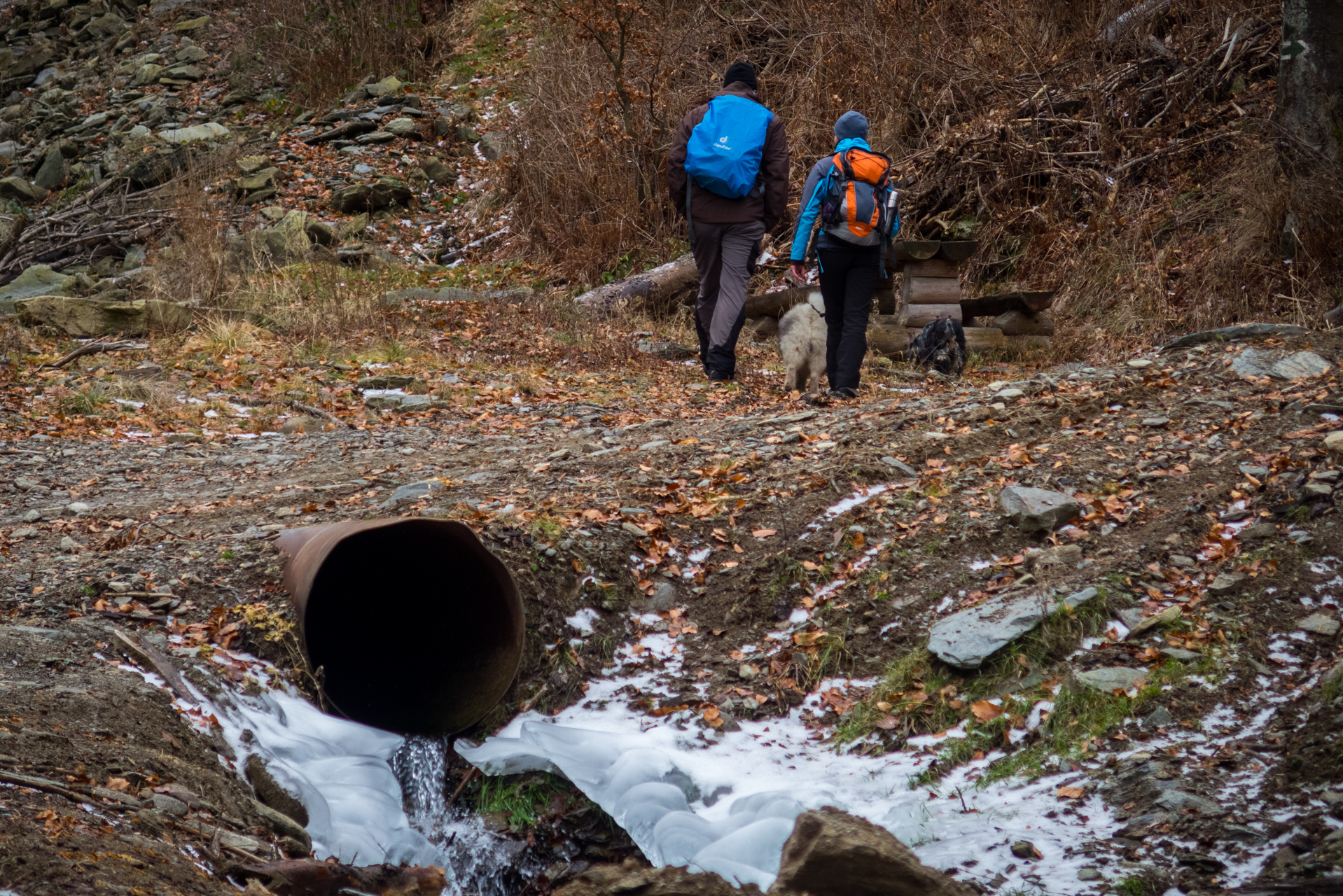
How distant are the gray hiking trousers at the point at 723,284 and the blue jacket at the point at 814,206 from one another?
832 mm

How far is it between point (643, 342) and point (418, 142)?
8.68m

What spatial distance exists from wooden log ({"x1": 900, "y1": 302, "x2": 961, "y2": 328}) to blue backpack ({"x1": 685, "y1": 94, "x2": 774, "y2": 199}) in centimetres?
262

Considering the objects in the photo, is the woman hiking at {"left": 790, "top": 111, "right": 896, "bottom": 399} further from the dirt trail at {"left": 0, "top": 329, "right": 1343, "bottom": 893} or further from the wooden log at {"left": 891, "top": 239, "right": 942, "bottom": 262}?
the wooden log at {"left": 891, "top": 239, "right": 942, "bottom": 262}

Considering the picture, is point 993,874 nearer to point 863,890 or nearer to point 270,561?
point 863,890

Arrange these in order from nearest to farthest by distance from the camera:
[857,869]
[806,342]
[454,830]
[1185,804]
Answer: [857,869] < [1185,804] < [454,830] < [806,342]

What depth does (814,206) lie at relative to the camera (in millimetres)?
6969

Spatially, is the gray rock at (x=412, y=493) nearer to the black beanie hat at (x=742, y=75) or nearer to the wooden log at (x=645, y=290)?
the black beanie hat at (x=742, y=75)

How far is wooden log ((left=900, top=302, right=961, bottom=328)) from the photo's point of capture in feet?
31.1

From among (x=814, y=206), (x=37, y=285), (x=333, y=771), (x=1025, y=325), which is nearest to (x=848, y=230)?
(x=814, y=206)

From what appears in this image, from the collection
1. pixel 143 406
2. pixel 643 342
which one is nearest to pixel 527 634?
pixel 143 406

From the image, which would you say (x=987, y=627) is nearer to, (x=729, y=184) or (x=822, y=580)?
(x=822, y=580)

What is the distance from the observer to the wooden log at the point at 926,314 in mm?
9469

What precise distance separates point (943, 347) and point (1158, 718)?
6316 mm

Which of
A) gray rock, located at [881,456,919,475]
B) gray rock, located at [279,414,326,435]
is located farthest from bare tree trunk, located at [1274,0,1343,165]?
gray rock, located at [279,414,326,435]
